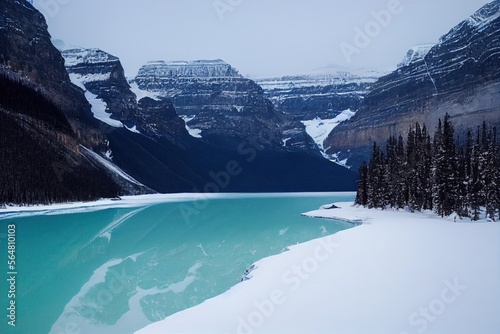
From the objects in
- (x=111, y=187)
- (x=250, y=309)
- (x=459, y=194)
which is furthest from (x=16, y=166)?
(x=250, y=309)

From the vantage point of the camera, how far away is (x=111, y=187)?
5428 inches

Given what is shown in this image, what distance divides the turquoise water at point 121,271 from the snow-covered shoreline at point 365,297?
351 cm

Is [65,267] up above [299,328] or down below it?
below

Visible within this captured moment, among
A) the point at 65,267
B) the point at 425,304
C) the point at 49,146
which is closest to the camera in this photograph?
the point at 425,304

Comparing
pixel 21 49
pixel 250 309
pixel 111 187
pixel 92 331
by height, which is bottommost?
pixel 111 187

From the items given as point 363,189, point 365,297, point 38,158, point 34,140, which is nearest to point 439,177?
point 363,189

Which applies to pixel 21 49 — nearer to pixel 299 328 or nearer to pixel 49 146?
pixel 49 146

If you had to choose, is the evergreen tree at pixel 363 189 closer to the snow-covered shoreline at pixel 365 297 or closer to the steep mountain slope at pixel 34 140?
the snow-covered shoreline at pixel 365 297

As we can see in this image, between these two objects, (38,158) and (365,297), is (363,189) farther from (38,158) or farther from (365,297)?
(38,158)

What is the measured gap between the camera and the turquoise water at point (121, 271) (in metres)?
17.3

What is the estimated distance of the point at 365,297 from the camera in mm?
14305

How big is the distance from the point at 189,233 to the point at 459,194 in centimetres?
3171

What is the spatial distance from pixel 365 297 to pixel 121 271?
1754 cm

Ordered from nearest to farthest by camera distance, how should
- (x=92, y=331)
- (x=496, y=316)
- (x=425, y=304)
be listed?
(x=496, y=316) → (x=425, y=304) → (x=92, y=331)
